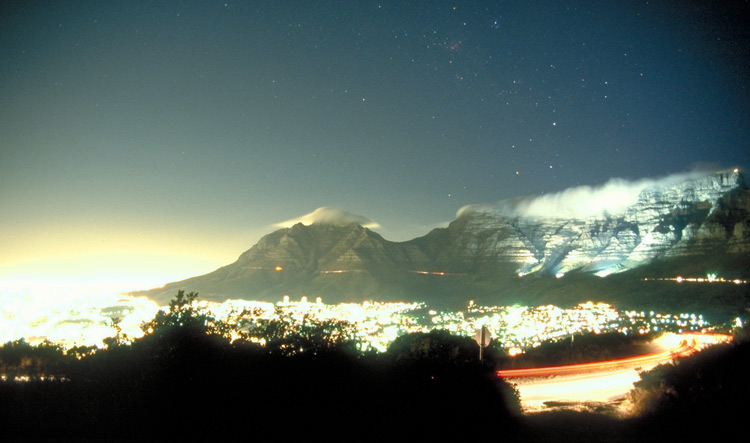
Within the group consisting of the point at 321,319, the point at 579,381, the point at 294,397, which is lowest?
the point at 579,381

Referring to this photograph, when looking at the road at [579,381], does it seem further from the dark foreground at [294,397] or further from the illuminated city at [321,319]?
the dark foreground at [294,397]

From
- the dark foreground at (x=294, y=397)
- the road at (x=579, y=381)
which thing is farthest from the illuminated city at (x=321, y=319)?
the road at (x=579, y=381)

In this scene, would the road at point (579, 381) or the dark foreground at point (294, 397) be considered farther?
the road at point (579, 381)

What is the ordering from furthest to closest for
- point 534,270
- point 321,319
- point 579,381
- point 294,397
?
1. point 534,270
2. point 579,381
3. point 321,319
4. point 294,397

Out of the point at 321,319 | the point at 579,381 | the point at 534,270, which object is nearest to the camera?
the point at 321,319

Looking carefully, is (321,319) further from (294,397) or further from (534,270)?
(534,270)

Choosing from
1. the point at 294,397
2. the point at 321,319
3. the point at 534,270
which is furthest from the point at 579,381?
the point at 534,270

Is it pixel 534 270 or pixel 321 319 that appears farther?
pixel 534 270

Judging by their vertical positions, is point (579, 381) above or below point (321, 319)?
below

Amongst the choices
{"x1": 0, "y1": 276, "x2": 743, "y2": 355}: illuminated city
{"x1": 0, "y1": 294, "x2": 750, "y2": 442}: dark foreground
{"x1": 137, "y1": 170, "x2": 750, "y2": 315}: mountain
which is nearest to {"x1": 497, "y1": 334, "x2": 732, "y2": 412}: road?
{"x1": 0, "y1": 276, "x2": 743, "y2": 355}: illuminated city

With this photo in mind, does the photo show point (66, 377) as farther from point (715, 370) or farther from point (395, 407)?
point (715, 370)
